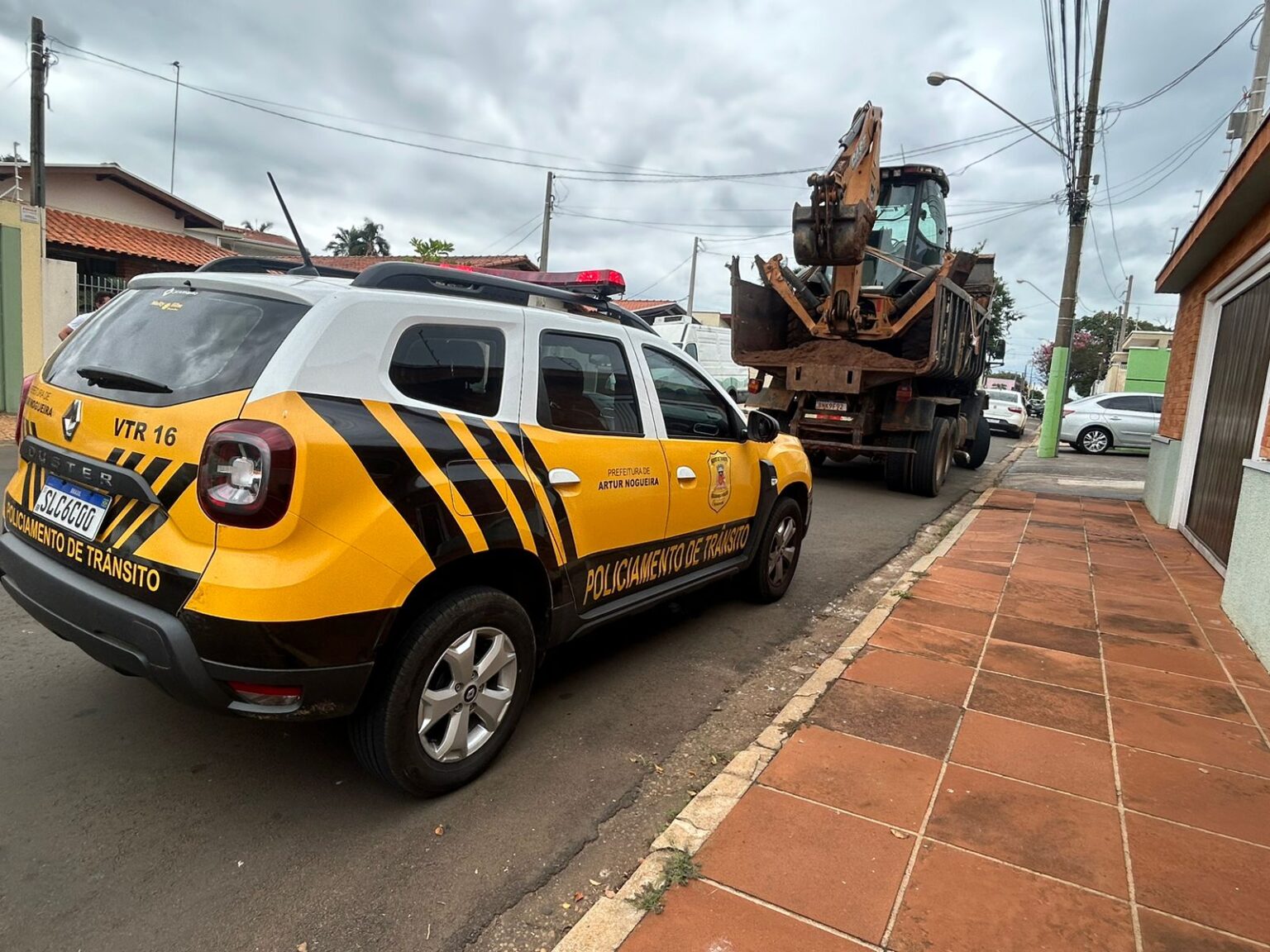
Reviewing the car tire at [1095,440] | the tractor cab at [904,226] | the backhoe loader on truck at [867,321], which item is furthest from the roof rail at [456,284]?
the car tire at [1095,440]

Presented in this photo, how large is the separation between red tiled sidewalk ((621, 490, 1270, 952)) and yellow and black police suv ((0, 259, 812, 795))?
1.02m

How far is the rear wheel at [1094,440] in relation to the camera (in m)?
18.0

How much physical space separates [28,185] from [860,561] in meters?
21.2

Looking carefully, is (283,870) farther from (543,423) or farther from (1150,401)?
(1150,401)

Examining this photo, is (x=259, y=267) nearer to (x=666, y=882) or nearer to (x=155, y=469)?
(x=155, y=469)

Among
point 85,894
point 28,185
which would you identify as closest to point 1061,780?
point 85,894

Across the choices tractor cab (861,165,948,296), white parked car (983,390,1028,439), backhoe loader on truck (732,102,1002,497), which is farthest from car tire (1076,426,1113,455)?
tractor cab (861,165,948,296)

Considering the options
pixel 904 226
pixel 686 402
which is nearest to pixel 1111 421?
pixel 904 226

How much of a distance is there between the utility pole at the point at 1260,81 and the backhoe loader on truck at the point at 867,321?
4.66 metres

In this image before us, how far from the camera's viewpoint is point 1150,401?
17.5 metres

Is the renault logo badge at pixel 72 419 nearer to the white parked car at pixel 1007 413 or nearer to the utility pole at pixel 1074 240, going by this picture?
the utility pole at pixel 1074 240

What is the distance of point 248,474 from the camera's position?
2.12 metres

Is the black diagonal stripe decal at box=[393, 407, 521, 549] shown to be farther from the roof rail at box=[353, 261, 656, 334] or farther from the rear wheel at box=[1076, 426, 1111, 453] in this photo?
the rear wheel at box=[1076, 426, 1111, 453]

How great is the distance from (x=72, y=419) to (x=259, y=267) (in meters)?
1.01
